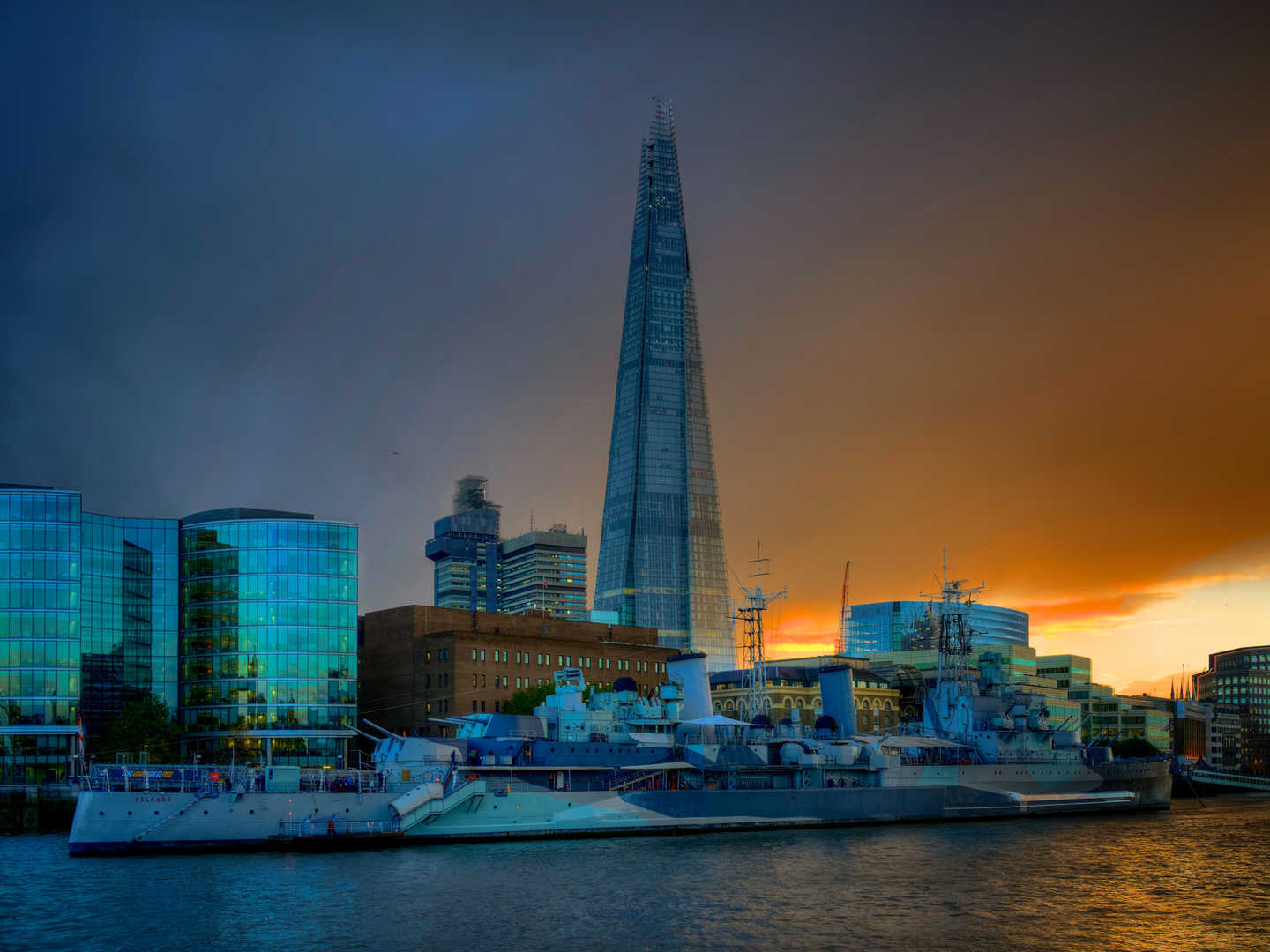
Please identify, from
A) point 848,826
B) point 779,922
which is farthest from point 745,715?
point 779,922

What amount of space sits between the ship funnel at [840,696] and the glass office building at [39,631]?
52.7 meters

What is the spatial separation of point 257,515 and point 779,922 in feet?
232

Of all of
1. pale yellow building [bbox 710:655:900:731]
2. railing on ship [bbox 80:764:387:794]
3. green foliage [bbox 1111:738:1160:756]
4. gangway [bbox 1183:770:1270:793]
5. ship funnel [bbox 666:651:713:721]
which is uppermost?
ship funnel [bbox 666:651:713:721]

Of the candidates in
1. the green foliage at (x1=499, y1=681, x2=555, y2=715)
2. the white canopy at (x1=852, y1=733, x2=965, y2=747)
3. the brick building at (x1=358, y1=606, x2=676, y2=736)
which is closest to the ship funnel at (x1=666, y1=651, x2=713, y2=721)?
the white canopy at (x1=852, y1=733, x2=965, y2=747)

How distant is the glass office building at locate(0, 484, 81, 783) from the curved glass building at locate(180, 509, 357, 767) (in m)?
10.8

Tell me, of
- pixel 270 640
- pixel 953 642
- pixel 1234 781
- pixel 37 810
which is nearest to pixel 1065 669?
pixel 1234 781

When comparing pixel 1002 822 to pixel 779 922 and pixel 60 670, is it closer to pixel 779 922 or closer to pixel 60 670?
pixel 779 922

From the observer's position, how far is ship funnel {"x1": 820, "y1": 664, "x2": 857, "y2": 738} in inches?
3130

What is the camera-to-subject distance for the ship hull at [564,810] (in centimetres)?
5034

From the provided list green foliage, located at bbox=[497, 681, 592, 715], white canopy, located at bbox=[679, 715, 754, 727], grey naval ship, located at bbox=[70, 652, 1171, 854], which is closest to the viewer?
grey naval ship, located at bbox=[70, 652, 1171, 854]

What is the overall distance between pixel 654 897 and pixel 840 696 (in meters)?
43.7

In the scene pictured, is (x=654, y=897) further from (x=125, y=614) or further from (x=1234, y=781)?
(x=1234, y=781)

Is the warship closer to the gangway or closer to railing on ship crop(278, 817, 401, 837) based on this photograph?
railing on ship crop(278, 817, 401, 837)

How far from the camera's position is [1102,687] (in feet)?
593
